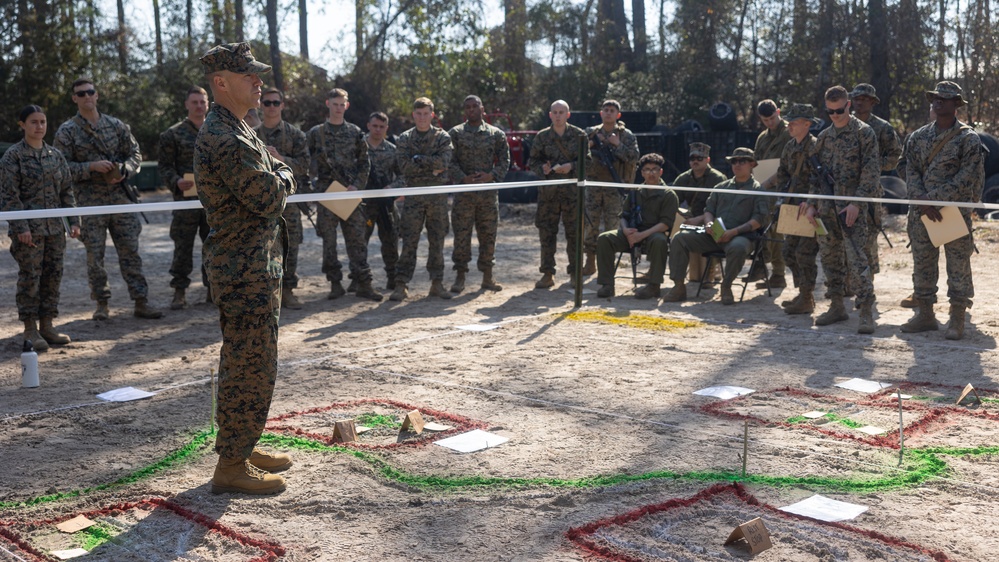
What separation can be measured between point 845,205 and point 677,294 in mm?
2279

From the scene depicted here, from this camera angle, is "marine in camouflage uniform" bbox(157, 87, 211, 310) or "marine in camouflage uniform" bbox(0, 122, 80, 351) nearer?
"marine in camouflage uniform" bbox(0, 122, 80, 351)

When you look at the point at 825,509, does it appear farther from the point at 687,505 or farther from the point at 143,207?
the point at 143,207

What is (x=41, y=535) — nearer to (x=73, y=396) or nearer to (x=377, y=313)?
(x=73, y=396)

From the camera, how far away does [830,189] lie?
29.8 feet

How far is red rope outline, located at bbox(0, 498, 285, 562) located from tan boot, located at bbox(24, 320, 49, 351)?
418cm

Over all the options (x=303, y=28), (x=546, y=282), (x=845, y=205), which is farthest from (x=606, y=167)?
(x=303, y=28)

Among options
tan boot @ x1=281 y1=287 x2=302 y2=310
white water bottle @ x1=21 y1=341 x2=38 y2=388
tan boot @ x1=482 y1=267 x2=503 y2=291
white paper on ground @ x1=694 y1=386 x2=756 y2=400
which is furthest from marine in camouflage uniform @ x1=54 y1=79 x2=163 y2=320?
white paper on ground @ x1=694 y1=386 x2=756 y2=400

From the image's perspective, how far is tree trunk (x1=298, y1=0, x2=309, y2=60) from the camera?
117ft

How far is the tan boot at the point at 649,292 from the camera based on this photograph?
10.8 m

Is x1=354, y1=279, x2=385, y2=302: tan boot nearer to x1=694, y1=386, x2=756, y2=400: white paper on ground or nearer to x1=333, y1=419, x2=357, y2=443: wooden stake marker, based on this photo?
x1=694, y1=386, x2=756, y2=400: white paper on ground

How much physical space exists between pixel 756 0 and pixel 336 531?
76.5 ft

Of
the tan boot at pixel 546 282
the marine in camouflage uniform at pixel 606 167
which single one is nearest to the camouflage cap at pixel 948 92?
the marine in camouflage uniform at pixel 606 167

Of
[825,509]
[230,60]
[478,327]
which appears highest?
[230,60]

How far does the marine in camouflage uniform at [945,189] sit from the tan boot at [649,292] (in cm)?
281
